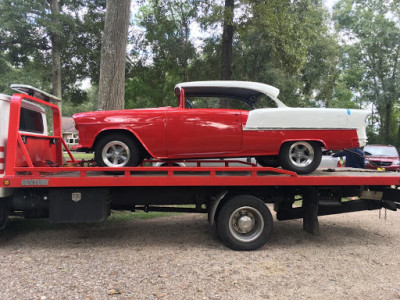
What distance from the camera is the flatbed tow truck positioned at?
4.16m

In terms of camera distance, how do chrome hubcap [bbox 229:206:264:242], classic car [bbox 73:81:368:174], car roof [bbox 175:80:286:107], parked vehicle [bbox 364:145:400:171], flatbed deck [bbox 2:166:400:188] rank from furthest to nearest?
parked vehicle [bbox 364:145:400:171]
car roof [bbox 175:80:286:107]
classic car [bbox 73:81:368:174]
chrome hubcap [bbox 229:206:264:242]
flatbed deck [bbox 2:166:400:188]

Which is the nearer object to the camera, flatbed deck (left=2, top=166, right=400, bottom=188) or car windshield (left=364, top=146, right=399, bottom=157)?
flatbed deck (left=2, top=166, right=400, bottom=188)

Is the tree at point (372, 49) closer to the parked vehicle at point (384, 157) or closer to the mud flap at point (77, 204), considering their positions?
the parked vehicle at point (384, 157)

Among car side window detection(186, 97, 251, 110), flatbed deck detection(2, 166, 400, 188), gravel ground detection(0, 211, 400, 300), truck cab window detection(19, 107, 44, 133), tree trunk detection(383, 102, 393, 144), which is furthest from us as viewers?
tree trunk detection(383, 102, 393, 144)

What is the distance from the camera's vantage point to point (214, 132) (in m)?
4.59

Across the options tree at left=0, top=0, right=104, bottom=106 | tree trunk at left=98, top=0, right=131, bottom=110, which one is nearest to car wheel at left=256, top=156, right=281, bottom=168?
tree trunk at left=98, top=0, right=131, bottom=110

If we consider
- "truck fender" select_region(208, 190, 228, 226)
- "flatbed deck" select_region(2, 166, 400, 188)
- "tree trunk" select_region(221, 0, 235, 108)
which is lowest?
"truck fender" select_region(208, 190, 228, 226)

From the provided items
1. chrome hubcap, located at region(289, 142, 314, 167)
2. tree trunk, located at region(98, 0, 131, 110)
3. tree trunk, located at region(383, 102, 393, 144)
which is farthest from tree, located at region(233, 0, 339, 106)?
tree trunk, located at region(383, 102, 393, 144)

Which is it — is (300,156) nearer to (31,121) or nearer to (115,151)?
(115,151)

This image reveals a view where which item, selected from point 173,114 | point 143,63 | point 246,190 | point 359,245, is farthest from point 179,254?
point 143,63

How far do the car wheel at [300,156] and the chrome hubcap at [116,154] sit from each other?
2345mm

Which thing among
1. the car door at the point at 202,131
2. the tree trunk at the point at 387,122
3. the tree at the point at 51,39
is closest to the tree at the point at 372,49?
the tree trunk at the point at 387,122

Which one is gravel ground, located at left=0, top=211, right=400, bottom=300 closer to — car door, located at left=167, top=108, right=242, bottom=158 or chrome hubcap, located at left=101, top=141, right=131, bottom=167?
chrome hubcap, located at left=101, top=141, right=131, bottom=167

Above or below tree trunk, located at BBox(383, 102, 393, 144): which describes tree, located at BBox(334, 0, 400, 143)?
above
